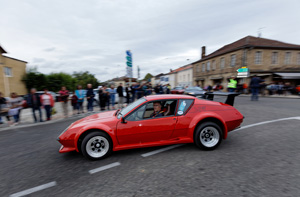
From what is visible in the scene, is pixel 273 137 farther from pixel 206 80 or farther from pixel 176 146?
pixel 206 80

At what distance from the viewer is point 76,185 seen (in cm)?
253

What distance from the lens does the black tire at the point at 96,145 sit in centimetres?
325

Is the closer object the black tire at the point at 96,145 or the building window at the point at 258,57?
the black tire at the point at 96,145

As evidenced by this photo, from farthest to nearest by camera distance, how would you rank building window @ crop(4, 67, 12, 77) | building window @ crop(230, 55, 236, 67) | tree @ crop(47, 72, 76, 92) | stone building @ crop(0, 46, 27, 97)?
tree @ crop(47, 72, 76, 92) < building window @ crop(230, 55, 236, 67) < building window @ crop(4, 67, 12, 77) < stone building @ crop(0, 46, 27, 97)

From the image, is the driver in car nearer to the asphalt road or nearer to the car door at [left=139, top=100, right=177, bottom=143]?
the car door at [left=139, top=100, right=177, bottom=143]

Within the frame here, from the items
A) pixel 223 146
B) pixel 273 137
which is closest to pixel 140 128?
pixel 223 146

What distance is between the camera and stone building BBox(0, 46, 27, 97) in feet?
66.0

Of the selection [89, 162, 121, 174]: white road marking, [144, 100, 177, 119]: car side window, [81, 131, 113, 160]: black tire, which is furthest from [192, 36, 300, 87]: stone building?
[89, 162, 121, 174]: white road marking

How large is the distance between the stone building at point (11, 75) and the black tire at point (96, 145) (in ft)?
79.2

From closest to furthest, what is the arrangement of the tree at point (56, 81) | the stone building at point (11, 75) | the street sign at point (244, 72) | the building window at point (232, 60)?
the stone building at point (11, 75) → the street sign at point (244, 72) → the building window at point (232, 60) → the tree at point (56, 81)

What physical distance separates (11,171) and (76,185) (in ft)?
5.38

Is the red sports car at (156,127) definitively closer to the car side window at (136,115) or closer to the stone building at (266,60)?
the car side window at (136,115)

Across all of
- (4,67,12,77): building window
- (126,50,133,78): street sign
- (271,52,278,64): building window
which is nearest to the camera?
(126,50,133,78): street sign

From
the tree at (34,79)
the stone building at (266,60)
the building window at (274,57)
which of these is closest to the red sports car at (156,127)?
the stone building at (266,60)
